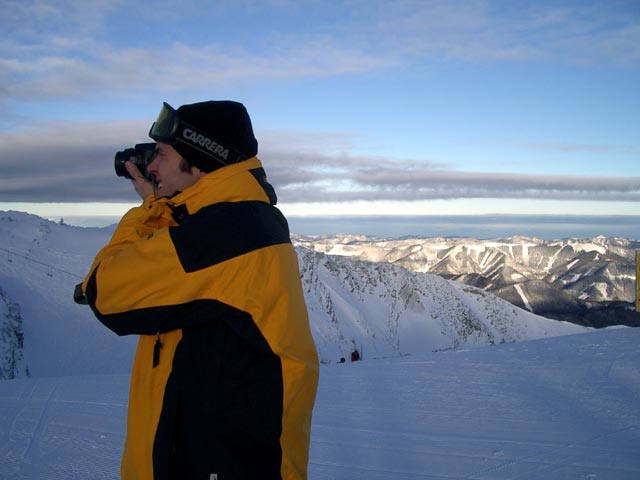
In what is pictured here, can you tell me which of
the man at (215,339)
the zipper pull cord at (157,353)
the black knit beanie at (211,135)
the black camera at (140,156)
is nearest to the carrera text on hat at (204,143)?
the black knit beanie at (211,135)

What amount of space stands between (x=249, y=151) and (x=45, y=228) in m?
31.9

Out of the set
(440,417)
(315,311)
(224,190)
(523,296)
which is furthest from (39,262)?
(523,296)

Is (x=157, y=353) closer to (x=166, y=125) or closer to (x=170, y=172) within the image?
(x=170, y=172)

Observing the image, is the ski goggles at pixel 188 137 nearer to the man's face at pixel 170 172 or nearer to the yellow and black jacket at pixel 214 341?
the man's face at pixel 170 172

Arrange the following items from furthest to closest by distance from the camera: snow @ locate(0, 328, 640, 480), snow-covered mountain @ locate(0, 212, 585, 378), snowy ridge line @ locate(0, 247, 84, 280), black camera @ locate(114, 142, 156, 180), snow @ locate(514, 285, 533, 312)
→ snow @ locate(514, 285, 533, 312)
snowy ridge line @ locate(0, 247, 84, 280)
snow-covered mountain @ locate(0, 212, 585, 378)
snow @ locate(0, 328, 640, 480)
black camera @ locate(114, 142, 156, 180)

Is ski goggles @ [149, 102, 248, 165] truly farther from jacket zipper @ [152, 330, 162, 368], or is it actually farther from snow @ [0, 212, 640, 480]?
snow @ [0, 212, 640, 480]

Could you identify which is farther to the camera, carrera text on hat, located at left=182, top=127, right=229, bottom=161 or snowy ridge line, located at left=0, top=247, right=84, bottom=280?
snowy ridge line, located at left=0, top=247, right=84, bottom=280

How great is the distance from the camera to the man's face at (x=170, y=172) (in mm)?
2166

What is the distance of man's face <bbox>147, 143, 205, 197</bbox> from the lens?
7.11 ft

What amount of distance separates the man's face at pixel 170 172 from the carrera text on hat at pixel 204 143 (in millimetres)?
92

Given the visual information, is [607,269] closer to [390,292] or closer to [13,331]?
[390,292]

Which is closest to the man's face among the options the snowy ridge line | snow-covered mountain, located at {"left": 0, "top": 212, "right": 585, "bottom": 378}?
snow-covered mountain, located at {"left": 0, "top": 212, "right": 585, "bottom": 378}

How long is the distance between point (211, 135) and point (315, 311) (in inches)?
1696

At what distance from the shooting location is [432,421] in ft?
21.7
